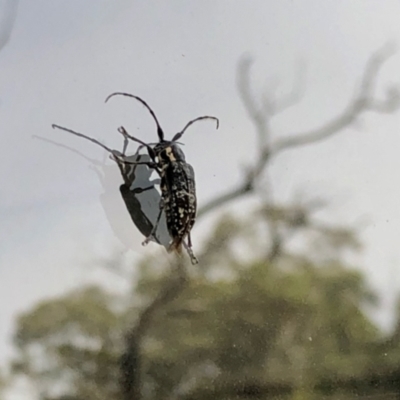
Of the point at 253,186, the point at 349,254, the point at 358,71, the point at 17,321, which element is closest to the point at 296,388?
the point at 349,254

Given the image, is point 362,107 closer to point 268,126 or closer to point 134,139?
point 268,126

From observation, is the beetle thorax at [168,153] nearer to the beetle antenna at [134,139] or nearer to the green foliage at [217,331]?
the beetle antenna at [134,139]

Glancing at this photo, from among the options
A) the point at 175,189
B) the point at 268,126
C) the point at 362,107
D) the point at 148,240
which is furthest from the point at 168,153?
the point at 362,107

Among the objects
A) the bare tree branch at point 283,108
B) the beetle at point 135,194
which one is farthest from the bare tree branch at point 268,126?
the beetle at point 135,194

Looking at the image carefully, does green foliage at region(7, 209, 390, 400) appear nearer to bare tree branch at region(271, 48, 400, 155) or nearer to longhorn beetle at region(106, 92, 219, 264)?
longhorn beetle at region(106, 92, 219, 264)

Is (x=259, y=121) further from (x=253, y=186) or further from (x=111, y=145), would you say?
(x=111, y=145)

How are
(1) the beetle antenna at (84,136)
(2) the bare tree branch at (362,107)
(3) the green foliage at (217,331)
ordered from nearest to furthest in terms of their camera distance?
(3) the green foliage at (217,331) → (1) the beetle antenna at (84,136) → (2) the bare tree branch at (362,107)

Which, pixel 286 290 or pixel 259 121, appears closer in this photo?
pixel 286 290
